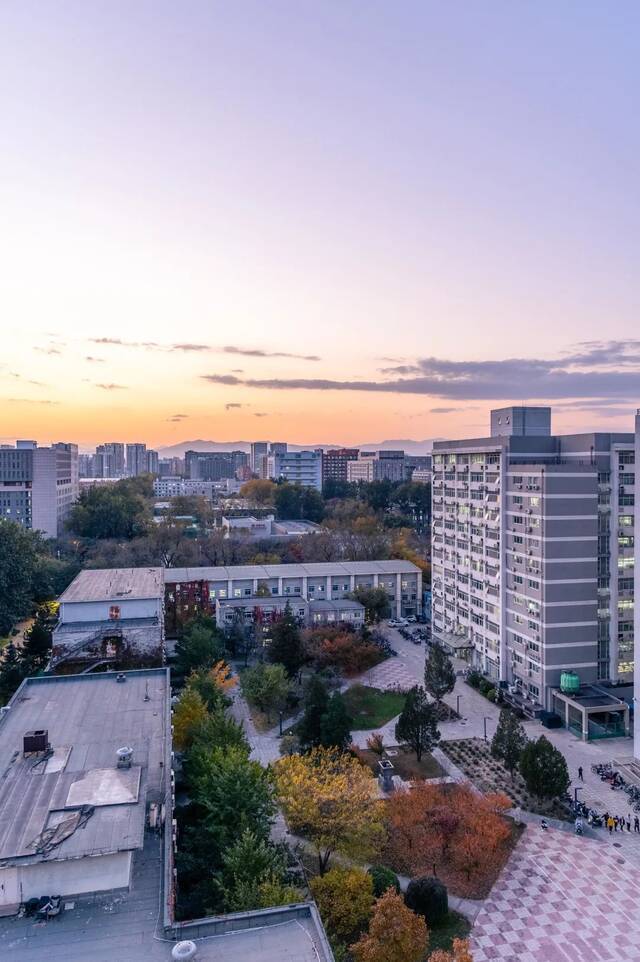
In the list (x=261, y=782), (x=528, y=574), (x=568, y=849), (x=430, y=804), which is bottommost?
(x=568, y=849)

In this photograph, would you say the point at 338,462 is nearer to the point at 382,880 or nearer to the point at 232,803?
the point at 382,880

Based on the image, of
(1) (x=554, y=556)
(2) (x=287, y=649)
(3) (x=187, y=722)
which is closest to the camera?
(3) (x=187, y=722)

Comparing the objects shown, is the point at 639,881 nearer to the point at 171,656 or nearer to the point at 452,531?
the point at 452,531

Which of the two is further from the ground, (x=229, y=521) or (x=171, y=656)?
(x=229, y=521)

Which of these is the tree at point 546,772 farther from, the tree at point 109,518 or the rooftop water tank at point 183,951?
→ the tree at point 109,518

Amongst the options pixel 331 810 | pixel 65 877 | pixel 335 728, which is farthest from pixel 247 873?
pixel 335 728

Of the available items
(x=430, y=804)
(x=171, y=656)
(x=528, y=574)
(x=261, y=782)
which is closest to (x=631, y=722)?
(x=528, y=574)
